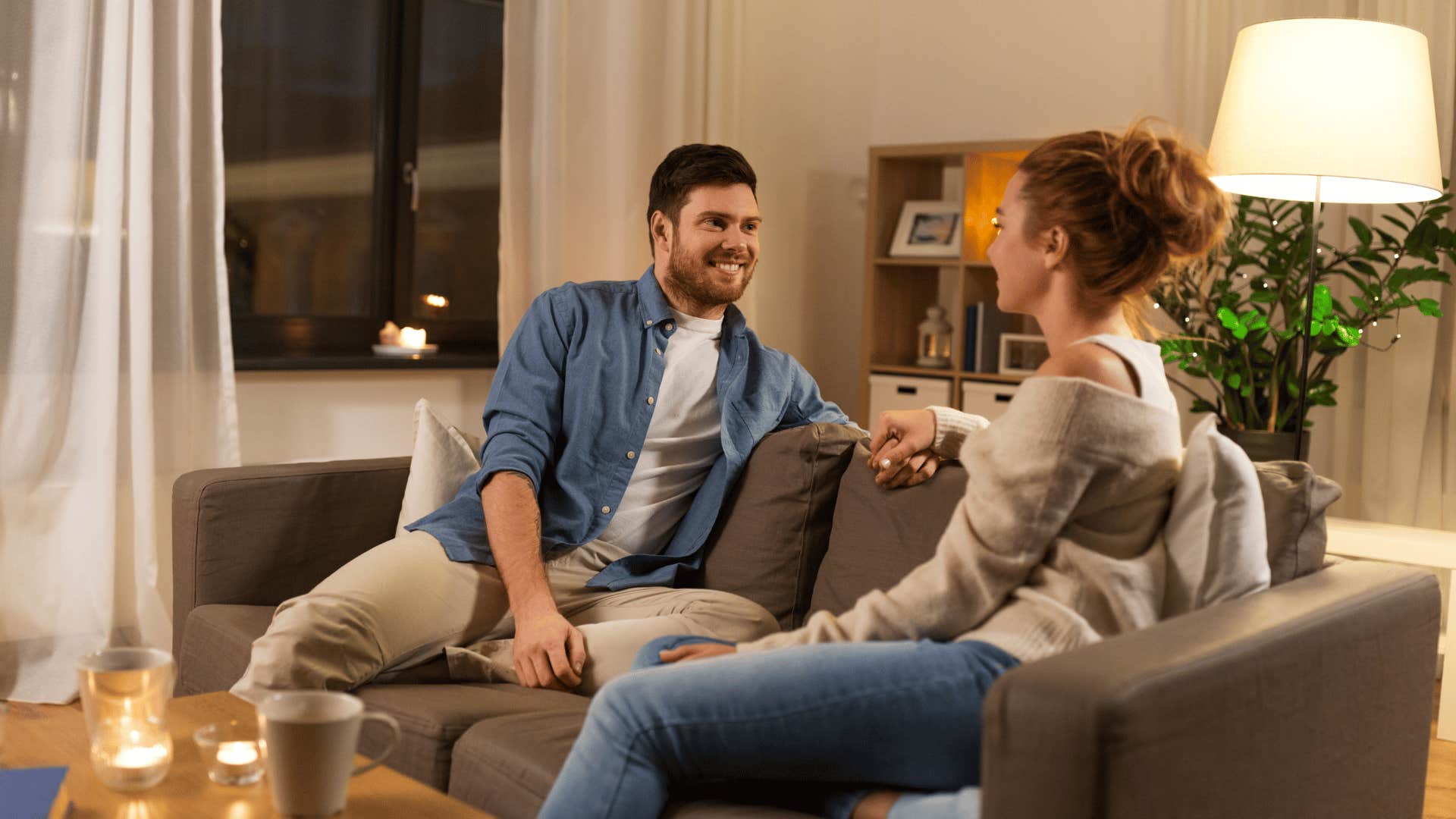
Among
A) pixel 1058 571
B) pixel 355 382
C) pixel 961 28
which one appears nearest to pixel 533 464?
pixel 1058 571

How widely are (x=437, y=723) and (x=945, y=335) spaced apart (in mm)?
3226

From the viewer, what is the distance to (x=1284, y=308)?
3.58m

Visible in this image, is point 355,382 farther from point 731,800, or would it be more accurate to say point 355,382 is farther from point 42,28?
point 731,800

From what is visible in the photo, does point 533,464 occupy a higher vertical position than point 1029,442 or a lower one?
lower

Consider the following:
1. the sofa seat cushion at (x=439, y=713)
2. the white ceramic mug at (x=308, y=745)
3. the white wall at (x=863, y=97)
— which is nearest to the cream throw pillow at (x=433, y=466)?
the sofa seat cushion at (x=439, y=713)

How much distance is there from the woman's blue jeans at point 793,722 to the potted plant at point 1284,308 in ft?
7.34

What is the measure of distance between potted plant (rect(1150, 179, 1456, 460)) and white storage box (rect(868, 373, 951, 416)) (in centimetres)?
90

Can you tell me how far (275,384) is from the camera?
11.1 feet

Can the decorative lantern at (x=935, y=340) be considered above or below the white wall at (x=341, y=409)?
above

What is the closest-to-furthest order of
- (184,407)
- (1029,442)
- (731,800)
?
1. (1029,442)
2. (731,800)
3. (184,407)

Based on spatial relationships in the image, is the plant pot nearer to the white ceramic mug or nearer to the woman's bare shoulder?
the woman's bare shoulder

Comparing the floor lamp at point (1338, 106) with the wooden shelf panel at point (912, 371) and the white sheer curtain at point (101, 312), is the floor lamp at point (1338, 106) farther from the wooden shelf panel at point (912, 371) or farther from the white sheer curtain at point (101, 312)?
the white sheer curtain at point (101, 312)

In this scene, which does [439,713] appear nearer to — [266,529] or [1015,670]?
[266,529]

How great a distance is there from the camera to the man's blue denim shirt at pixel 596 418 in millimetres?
2148
